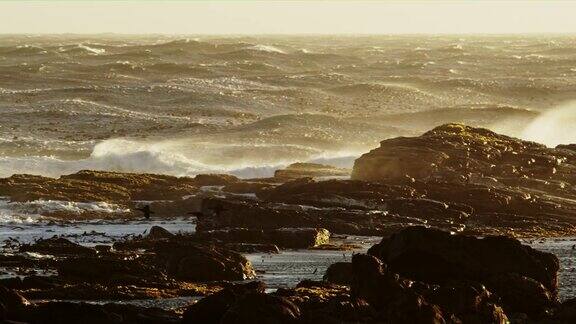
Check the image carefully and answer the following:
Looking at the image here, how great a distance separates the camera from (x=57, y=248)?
992 inches

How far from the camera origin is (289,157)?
56.9 metres

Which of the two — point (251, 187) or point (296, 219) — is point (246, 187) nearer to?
point (251, 187)

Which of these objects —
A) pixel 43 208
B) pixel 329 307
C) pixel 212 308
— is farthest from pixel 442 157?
pixel 212 308

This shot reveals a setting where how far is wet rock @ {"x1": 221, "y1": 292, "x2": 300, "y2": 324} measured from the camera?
16.1 meters

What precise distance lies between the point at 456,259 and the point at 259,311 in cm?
462

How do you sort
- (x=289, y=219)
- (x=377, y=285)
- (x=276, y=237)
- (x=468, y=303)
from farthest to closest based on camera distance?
(x=289, y=219) → (x=276, y=237) → (x=377, y=285) → (x=468, y=303)

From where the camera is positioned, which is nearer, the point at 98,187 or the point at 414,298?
the point at 414,298

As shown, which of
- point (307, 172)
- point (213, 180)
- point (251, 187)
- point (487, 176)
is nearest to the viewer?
point (487, 176)

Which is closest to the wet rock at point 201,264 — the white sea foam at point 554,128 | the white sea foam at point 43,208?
the white sea foam at point 43,208

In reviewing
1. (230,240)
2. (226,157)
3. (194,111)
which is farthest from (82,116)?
(230,240)

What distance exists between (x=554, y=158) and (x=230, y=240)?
1437cm

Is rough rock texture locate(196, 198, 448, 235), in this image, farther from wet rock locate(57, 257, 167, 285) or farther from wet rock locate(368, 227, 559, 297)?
wet rock locate(368, 227, 559, 297)

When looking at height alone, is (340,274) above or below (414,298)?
below

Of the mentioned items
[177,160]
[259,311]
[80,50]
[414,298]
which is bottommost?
[80,50]
